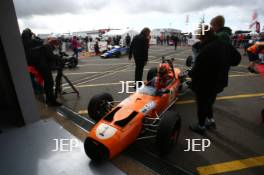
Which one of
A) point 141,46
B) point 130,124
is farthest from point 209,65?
point 141,46

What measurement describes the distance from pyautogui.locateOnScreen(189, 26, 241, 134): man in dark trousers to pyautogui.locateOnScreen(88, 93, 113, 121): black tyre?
178 cm

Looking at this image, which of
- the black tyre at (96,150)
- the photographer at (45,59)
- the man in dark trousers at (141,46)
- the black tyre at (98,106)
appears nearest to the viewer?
the black tyre at (96,150)

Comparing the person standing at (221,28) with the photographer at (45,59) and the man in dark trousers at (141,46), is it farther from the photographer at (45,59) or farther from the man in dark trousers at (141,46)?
the photographer at (45,59)

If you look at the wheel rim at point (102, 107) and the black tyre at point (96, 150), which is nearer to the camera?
the black tyre at point (96, 150)

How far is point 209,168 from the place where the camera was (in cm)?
287

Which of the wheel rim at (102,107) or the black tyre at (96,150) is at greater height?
the wheel rim at (102,107)

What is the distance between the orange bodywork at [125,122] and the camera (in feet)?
9.07

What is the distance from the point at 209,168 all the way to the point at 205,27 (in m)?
2.20

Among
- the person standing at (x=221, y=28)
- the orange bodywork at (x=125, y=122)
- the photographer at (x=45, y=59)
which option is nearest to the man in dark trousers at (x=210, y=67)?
the person standing at (x=221, y=28)

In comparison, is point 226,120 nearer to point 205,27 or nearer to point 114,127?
point 205,27

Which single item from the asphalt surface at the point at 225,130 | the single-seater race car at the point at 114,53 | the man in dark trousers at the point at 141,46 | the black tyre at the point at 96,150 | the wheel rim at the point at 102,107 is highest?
the man in dark trousers at the point at 141,46

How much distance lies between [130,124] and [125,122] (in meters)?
0.08

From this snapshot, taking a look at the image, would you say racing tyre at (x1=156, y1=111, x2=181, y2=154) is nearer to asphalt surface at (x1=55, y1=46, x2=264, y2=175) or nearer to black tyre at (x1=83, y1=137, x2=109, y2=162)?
asphalt surface at (x1=55, y1=46, x2=264, y2=175)

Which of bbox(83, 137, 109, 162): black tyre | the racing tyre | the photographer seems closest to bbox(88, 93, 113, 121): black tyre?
bbox(83, 137, 109, 162): black tyre
